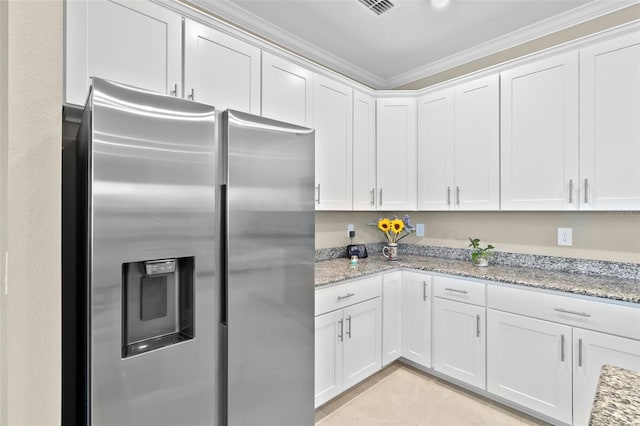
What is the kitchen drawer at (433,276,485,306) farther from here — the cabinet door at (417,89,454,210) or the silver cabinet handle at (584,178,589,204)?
the silver cabinet handle at (584,178,589,204)

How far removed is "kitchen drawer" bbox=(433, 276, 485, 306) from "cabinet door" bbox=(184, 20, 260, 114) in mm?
1818

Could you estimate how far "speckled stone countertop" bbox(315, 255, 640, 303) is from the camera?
1.80 metres

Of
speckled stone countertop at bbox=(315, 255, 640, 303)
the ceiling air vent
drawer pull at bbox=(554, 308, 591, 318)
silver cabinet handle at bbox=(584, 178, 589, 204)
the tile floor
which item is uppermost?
the ceiling air vent

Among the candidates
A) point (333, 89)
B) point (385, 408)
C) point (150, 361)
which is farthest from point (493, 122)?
point (150, 361)

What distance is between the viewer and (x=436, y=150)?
2805mm

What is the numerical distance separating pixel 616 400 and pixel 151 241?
4.20 ft

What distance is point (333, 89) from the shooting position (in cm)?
252

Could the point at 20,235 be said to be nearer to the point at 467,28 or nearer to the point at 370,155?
the point at 370,155

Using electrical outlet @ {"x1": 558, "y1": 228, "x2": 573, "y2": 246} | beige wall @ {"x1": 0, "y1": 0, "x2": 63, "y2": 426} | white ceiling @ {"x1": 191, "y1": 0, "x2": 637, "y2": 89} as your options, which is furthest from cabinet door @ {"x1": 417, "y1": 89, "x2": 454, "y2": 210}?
beige wall @ {"x1": 0, "y1": 0, "x2": 63, "y2": 426}

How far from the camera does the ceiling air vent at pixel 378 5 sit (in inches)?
84.4

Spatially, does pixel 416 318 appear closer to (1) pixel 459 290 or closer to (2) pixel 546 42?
(1) pixel 459 290

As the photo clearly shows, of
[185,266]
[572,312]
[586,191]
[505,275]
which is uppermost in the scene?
[586,191]

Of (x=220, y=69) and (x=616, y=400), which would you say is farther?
(x=220, y=69)

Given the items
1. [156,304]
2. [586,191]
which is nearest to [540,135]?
[586,191]
